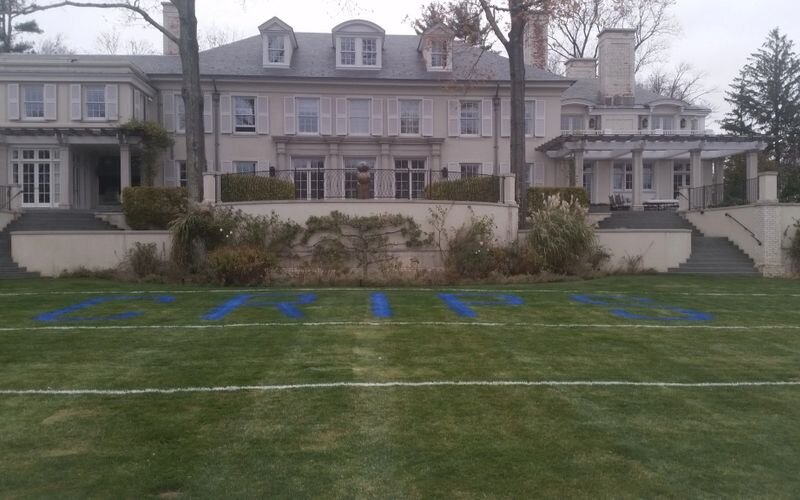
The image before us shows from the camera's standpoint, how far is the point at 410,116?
105 feet

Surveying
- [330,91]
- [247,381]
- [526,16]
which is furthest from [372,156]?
[247,381]

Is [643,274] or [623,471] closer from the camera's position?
[623,471]

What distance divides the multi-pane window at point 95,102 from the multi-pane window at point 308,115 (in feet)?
28.0

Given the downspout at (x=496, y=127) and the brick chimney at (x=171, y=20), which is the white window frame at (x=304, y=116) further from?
the brick chimney at (x=171, y=20)

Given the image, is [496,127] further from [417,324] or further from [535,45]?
[417,324]

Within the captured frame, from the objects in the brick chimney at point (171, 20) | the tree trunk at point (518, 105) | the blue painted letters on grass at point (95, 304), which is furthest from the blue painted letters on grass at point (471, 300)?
the brick chimney at point (171, 20)

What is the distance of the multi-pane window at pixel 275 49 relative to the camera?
104 ft

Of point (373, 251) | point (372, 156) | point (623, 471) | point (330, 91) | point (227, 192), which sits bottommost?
point (623, 471)

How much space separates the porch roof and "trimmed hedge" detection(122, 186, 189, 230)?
16.9 meters

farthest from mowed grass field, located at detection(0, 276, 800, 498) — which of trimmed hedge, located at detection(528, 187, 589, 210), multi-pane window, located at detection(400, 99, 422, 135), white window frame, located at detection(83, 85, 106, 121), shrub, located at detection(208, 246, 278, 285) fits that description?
multi-pane window, located at detection(400, 99, 422, 135)

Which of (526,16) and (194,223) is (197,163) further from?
(526,16)

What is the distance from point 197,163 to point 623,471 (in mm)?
17636

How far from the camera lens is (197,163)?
20031 millimetres

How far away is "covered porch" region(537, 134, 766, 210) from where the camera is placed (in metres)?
29.8
